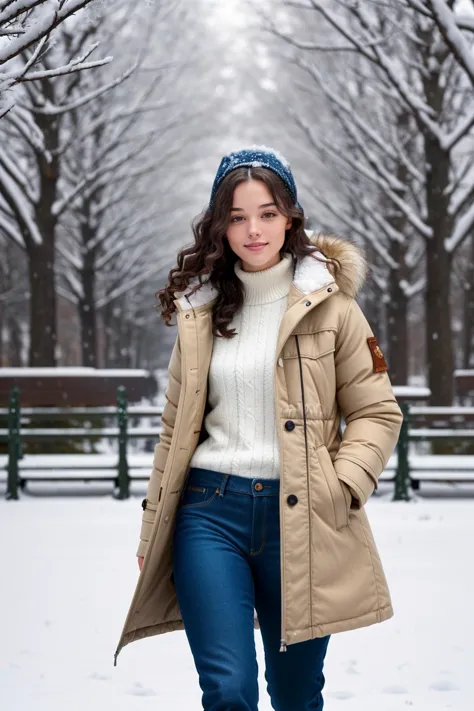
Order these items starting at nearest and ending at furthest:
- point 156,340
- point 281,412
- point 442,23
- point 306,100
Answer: point 281,412 < point 442,23 < point 306,100 < point 156,340

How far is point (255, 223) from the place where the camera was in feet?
9.39

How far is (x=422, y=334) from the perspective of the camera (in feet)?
172

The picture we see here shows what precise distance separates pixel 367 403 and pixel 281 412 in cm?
25

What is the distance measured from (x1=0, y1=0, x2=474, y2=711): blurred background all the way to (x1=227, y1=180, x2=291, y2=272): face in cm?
38

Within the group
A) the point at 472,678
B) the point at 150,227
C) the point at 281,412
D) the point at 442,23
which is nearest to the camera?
the point at 281,412

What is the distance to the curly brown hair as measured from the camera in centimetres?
288

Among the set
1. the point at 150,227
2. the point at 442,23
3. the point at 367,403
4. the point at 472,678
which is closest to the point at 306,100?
the point at 150,227

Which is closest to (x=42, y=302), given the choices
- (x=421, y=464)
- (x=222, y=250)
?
(x=421, y=464)

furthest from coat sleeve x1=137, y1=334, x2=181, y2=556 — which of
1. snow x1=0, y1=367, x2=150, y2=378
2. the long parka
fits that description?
snow x1=0, y1=367, x2=150, y2=378

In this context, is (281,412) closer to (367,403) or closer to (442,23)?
(367,403)

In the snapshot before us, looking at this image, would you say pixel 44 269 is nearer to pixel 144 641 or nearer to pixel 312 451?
pixel 144 641

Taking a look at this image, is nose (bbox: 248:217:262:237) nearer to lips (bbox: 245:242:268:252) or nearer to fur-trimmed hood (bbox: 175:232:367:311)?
lips (bbox: 245:242:268:252)

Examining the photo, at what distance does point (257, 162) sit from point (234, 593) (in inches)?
45.1

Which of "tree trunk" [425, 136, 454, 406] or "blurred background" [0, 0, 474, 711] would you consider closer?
"blurred background" [0, 0, 474, 711]
